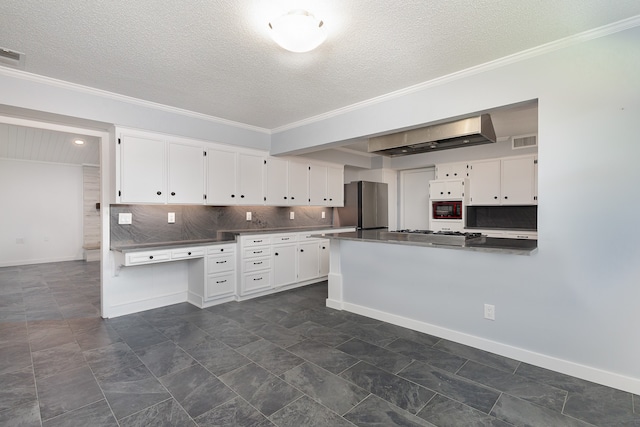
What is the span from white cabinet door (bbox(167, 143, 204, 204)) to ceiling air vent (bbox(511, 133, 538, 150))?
4675 millimetres

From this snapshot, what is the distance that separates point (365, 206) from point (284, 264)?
2.20 meters

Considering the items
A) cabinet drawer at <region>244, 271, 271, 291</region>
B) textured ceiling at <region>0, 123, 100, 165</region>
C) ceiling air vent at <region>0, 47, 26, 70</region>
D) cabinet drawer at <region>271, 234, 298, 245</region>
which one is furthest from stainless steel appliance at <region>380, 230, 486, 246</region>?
textured ceiling at <region>0, 123, 100, 165</region>

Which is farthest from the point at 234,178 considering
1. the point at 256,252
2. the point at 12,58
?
the point at 12,58

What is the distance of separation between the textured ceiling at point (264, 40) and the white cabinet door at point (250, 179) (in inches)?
52.7

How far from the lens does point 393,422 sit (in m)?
1.78

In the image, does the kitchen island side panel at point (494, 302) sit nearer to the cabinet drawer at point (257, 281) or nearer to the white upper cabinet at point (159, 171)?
the cabinet drawer at point (257, 281)

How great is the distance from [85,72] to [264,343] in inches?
115

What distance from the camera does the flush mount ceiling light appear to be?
184 centimetres

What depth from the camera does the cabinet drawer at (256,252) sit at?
166 inches

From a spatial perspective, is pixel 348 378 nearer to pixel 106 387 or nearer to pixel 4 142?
pixel 106 387

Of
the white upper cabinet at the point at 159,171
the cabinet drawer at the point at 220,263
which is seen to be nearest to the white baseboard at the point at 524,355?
the cabinet drawer at the point at 220,263

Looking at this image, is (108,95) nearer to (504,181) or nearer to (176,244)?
(176,244)

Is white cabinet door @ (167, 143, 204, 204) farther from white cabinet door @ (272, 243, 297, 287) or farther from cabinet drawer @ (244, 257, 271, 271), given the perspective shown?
white cabinet door @ (272, 243, 297, 287)

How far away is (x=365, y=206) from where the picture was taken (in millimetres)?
6047
